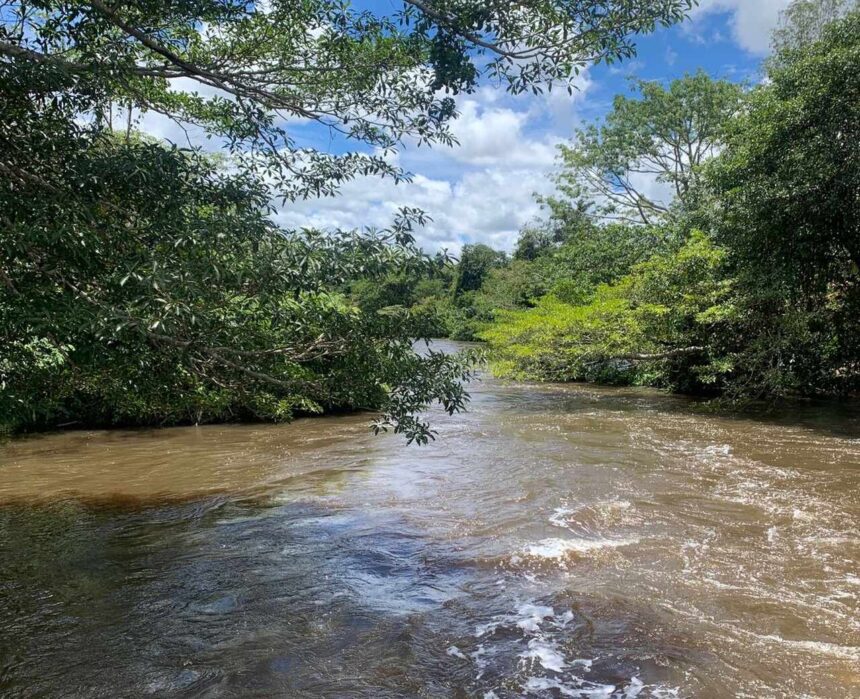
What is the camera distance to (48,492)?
27.3ft

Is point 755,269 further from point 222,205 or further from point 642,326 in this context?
point 222,205

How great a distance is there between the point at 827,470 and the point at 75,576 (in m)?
9.38

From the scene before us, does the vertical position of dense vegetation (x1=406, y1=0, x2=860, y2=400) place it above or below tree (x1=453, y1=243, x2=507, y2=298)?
below

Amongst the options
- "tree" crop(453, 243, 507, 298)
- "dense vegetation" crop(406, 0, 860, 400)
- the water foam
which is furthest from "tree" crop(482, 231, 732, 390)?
"tree" crop(453, 243, 507, 298)

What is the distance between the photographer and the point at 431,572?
18.5 ft

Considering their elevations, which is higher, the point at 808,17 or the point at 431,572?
the point at 808,17

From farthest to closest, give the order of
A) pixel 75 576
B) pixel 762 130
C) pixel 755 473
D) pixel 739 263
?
pixel 739 263
pixel 762 130
pixel 755 473
pixel 75 576

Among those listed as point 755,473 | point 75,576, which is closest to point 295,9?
point 75,576

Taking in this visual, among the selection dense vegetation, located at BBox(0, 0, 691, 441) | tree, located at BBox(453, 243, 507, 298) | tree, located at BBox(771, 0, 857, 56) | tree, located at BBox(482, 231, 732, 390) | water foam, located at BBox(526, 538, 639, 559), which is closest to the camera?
dense vegetation, located at BBox(0, 0, 691, 441)

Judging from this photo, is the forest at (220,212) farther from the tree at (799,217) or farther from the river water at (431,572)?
the tree at (799,217)

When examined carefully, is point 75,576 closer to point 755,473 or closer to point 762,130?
point 755,473

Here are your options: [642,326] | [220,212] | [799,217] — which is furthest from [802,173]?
[220,212]

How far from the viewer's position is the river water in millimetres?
3975

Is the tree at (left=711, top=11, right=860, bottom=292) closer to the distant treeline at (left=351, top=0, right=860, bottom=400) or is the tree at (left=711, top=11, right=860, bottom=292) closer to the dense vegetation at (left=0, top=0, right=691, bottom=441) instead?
the distant treeline at (left=351, top=0, right=860, bottom=400)
